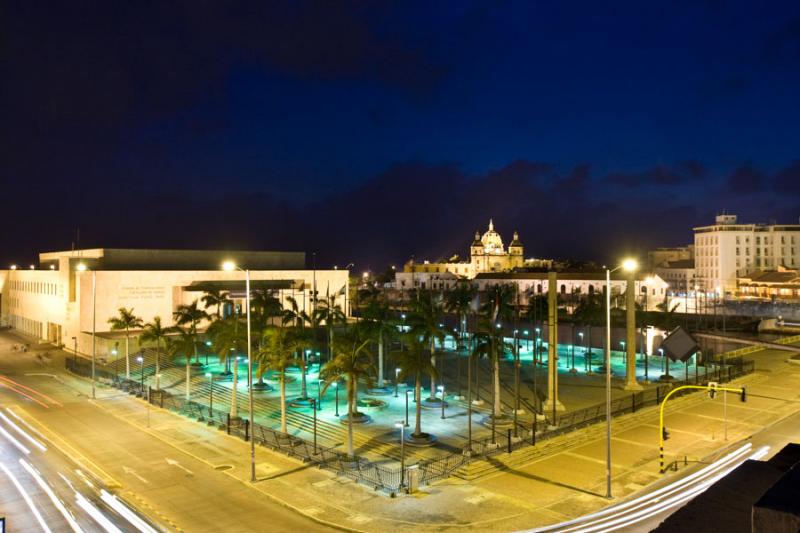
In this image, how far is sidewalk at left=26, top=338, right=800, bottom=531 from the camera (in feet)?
87.0

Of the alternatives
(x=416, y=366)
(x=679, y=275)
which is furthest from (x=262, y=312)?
(x=679, y=275)

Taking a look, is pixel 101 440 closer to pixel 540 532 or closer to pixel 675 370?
pixel 540 532

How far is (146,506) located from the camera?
27219 mm

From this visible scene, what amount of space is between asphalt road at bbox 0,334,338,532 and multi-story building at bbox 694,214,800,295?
522 ft

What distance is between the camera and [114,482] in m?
30.3

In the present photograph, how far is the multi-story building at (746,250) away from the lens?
536 feet

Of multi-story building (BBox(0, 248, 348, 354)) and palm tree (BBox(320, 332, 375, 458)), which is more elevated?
multi-story building (BBox(0, 248, 348, 354))

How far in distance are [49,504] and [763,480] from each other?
92.6 feet

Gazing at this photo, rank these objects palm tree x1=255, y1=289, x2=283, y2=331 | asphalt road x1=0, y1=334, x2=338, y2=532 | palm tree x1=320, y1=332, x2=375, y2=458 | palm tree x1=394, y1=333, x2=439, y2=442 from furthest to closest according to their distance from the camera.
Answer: palm tree x1=255, y1=289, x2=283, y2=331 < palm tree x1=394, y1=333, x2=439, y2=442 < palm tree x1=320, y1=332, x2=375, y2=458 < asphalt road x1=0, y1=334, x2=338, y2=532

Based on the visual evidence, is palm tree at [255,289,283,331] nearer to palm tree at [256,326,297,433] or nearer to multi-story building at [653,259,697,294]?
palm tree at [256,326,297,433]

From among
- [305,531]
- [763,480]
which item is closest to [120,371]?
[305,531]

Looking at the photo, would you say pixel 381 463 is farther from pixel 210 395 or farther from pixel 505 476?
pixel 210 395

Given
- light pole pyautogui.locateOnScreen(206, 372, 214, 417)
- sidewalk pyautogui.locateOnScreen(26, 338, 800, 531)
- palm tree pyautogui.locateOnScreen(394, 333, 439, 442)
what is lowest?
sidewalk pyautogui.locateOnScreen(26, 338, 800, 531)

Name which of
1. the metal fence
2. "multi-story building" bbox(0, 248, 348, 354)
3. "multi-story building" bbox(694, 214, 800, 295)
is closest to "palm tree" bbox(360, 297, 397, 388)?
the metal fence
